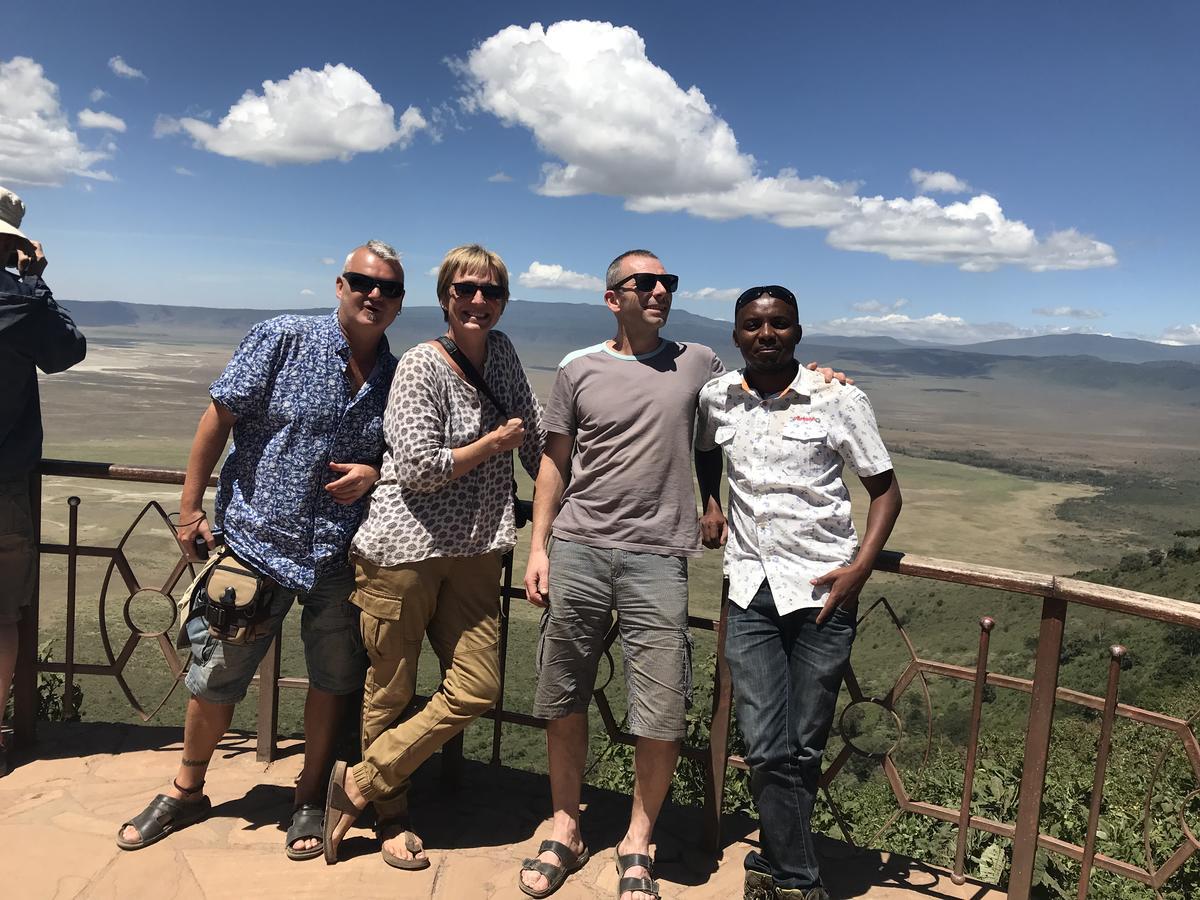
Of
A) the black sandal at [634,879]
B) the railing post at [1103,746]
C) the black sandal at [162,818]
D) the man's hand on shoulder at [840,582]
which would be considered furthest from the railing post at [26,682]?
the railing post at [1103,746]

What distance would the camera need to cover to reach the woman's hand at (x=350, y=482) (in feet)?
9.91

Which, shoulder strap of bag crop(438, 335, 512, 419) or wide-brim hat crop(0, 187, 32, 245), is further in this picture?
wide-brim hat crop(0, 187, 32, 245)

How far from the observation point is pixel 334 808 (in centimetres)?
315

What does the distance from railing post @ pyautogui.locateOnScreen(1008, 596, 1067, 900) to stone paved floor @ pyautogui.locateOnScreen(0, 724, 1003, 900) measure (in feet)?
0.79

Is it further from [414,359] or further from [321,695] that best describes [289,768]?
[414,359]

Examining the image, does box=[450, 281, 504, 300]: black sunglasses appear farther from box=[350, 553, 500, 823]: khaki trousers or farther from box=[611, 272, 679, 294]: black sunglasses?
box=[350, 553, 500, 823]: khaki trousers

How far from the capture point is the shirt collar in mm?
2934

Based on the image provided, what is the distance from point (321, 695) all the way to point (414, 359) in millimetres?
1352

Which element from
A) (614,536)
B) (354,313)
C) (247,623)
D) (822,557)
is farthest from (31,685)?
(822,557)

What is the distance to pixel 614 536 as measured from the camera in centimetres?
302

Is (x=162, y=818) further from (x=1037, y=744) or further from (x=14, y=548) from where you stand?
(x=1037, y=744)

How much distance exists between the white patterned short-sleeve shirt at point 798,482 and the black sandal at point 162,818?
2.26 meters

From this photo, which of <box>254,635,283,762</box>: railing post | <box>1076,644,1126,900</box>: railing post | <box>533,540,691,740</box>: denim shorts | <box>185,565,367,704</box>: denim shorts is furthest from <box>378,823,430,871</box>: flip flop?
<box>1076,644,1126,900</box>: railing post

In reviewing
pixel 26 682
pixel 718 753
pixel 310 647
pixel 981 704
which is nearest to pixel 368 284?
pixel 310 647
